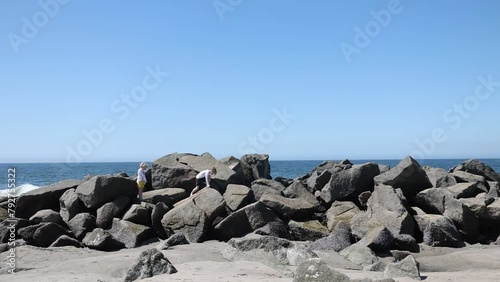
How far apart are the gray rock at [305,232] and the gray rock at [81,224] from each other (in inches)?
249

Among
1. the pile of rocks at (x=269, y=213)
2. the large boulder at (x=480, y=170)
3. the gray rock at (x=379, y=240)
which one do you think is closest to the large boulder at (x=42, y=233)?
the pile of rocks at (x=269, y=213)

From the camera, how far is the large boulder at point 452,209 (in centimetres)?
1399

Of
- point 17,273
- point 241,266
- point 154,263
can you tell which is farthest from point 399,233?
point 17,273

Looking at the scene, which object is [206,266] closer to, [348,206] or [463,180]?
[348,206]

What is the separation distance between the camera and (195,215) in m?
13.9

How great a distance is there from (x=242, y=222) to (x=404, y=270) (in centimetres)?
595

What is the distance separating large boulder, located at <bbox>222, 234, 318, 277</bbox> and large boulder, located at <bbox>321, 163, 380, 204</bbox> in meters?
5.33

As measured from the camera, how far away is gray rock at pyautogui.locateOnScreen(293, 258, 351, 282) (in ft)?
21.1

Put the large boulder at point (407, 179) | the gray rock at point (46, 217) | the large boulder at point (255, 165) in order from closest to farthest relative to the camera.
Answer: the gray rock at point (46, 217) < the large boulder at point (407, 179) < the large boulder at point (255, 165)

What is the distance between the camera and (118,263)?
10609 millimetres

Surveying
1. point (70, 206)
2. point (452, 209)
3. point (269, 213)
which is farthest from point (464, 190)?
point (70, 206)

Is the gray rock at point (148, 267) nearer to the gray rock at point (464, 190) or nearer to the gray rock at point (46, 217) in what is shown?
the gray rock at point (46, 217)

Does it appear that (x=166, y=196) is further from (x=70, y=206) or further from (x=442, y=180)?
(x=442, y=180)

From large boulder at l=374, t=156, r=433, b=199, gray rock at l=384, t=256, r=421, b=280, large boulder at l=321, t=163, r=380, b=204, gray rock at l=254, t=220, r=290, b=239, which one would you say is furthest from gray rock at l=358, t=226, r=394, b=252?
large boulder at l=374, t=156, r=433, b=199
